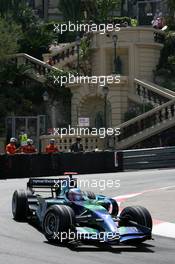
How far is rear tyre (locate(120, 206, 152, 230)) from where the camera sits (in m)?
11.3

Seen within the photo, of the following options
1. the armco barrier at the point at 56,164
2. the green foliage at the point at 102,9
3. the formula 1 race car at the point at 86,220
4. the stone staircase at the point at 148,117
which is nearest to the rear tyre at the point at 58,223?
the formula 1 race car at the point at 86,220

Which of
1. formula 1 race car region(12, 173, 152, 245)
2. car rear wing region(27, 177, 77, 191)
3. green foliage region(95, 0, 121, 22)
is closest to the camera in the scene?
formula 1 race car region(12, 173, 152, 245)

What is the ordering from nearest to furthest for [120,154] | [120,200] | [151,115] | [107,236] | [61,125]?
1. [107,236]
2. [120,200]
3. [120,154]
4. [151,115]
5. [61,125]

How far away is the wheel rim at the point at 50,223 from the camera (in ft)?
36.4

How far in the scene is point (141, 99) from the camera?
3825 centimetres

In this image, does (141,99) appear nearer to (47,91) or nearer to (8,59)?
(47,91)

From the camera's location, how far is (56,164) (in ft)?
90.1

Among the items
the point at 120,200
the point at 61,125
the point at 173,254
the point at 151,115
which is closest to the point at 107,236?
the point at 173,254

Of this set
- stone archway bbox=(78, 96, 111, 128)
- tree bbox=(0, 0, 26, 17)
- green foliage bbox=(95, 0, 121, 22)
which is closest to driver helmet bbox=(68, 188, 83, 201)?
stone archway bbox=(78, 96, 111, 128)

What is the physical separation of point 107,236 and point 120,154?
18.6m

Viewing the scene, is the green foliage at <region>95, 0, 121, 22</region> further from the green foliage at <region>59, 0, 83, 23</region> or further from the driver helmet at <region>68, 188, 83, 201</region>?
the driver helmet at <region>68, 188, 83, 201</region>

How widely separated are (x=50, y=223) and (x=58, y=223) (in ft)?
1.77

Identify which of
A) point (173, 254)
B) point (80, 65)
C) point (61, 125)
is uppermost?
point (80, 65)

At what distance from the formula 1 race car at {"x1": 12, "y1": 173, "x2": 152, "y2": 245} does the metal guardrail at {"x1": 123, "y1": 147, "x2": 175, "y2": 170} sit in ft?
54.6
